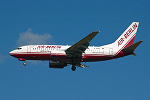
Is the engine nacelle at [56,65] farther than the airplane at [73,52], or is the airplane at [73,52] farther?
the engine nacelle at [56,65]

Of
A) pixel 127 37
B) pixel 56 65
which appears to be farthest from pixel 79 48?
pixel 127 37

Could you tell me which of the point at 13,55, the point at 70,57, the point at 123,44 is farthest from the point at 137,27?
the point at 13,55

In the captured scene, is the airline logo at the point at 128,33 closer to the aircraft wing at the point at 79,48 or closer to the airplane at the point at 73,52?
the airplane at the point at 73,52

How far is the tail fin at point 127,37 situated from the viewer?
Answer: 68.7m

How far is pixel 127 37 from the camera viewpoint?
7012 cm

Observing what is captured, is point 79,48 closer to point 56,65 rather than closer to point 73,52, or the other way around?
point 73,52

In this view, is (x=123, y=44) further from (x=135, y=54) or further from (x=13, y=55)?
(x=13, y=55)

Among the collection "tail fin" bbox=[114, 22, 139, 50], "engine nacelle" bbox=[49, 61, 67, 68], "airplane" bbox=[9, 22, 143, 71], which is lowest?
"engine nacelle" bbox=[49, 61, 67, 68]

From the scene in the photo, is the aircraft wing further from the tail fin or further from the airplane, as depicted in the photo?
the tail fin

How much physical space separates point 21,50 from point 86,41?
541 inches

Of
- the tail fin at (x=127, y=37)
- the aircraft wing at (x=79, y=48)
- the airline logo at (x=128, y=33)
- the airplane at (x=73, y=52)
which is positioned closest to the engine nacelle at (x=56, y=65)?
the airplane at (x=73, y=52)

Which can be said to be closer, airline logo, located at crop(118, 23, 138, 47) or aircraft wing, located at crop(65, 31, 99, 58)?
aircraft wing, located at crop(65, 31, 99, 58)

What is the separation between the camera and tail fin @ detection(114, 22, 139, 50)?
68.7 metres

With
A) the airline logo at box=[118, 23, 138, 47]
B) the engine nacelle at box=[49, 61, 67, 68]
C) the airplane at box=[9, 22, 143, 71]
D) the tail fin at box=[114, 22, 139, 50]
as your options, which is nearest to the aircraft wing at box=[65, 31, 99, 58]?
the airplane at box=[9, 22, 143, 71]
